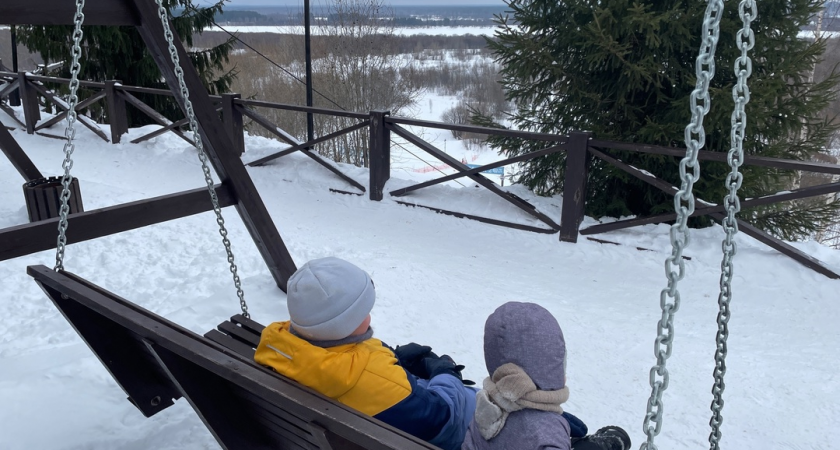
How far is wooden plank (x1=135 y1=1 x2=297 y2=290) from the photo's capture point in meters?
3.38

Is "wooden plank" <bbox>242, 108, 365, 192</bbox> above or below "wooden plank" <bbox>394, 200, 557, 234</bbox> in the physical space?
above

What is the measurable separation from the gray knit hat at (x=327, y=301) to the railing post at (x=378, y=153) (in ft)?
17.0

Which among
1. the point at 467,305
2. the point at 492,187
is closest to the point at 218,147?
the point at 467,305

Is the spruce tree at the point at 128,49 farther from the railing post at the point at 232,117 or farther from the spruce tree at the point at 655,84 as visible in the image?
the spruce tree at the point at 655,84

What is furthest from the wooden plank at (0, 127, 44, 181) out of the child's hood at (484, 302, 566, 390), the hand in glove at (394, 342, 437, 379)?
the child's hood at (484, 302, 566, 390)

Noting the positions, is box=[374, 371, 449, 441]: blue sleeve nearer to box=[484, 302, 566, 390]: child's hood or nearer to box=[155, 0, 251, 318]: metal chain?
box=[484, 302, 566, 390]: child's hood

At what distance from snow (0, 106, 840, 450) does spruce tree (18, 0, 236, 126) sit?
16.5 feet

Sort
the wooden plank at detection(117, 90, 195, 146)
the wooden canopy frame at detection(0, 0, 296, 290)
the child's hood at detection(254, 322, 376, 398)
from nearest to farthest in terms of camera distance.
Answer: the child's hood at detection(254, 322, 376, 398), the wooden canopy frame at detection(0, 0, 296, 290), the wooden plank at detection(117, 90, 195, 146)

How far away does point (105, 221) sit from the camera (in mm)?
3555

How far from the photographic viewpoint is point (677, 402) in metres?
3.62

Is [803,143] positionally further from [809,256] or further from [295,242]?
[295,242]

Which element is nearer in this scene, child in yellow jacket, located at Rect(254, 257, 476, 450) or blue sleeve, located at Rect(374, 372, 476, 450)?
child in yellow jacket, located at Rect(254, 257, 476, 450)

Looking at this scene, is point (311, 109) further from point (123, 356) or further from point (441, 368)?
point (441, 368)

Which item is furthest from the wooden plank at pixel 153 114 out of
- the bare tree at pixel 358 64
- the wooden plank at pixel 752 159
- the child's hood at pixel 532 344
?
the bare tree at pixel 358 64
